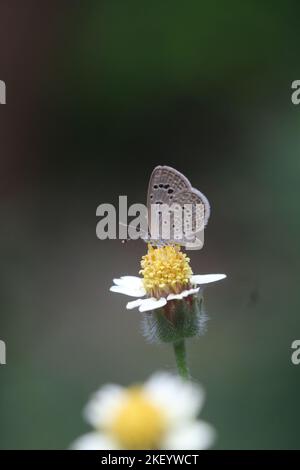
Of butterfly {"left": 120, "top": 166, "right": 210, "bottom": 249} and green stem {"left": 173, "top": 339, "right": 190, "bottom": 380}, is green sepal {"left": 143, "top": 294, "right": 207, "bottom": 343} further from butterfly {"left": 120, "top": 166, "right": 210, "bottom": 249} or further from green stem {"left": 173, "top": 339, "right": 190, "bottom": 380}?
butterfly {"left": 120, "top": 166, "right": 210, "bottom": 249}

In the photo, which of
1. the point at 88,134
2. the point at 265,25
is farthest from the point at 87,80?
the point at 265,25

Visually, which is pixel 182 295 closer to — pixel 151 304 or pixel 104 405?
pixel 151 304

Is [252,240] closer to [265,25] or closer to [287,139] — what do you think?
[287,139]

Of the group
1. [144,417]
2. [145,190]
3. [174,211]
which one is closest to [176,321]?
[174,211]

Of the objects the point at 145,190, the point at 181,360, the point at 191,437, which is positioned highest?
the point at 145,190

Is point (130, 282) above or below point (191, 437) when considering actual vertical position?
above

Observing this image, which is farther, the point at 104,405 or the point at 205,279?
the point at 205,279

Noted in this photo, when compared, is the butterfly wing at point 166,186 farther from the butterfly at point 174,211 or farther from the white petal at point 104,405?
the white petal at point 104,405

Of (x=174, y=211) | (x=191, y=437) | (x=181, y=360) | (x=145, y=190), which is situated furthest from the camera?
(x=145, y=190)
